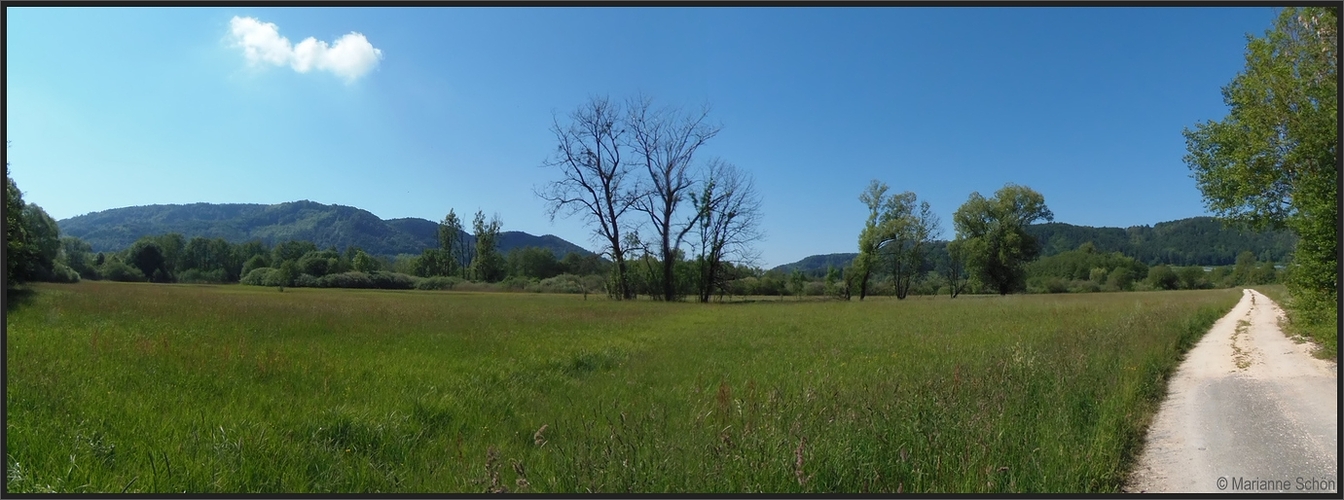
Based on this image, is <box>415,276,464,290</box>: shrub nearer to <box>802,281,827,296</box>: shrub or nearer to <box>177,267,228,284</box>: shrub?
<box>177,267,228,284</box>: shrub

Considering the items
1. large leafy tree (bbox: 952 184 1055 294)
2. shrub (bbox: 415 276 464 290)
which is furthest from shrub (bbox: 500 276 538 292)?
large leafy tree (bbox: 952 184 1055 294)

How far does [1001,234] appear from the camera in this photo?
6088 cm

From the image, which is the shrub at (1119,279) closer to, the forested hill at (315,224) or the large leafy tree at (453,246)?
the forested hill at (315,224)

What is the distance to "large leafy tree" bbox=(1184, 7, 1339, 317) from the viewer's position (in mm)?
11547

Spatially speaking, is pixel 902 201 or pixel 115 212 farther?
pixel 902 201

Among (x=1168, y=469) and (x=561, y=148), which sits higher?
(x=561, y=148)

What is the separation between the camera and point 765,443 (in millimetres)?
4773

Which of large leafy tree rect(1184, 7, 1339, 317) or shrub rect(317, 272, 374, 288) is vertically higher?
large leafy tree rect(1184, 7, 1339, 317)

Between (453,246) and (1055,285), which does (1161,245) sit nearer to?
(1055,285)

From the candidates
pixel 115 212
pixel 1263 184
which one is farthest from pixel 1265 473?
pixel 115 212

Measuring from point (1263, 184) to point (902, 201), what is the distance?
42.2 m

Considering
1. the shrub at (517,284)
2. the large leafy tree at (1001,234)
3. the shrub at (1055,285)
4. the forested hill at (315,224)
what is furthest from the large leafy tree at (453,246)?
the shrub at (1055,285)

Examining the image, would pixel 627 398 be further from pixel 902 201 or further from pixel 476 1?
pixel 902 201

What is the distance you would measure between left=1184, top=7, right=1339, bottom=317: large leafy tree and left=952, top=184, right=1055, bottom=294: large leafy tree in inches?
1666
